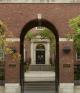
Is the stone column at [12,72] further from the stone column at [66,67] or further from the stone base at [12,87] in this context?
the stone column at [66,67]

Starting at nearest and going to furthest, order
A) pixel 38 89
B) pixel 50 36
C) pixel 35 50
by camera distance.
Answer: pixel 38 89
pixel 50 36
pixel 35 50

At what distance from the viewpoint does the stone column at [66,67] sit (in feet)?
91.7

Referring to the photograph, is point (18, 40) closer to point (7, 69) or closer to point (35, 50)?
point (7, 69)

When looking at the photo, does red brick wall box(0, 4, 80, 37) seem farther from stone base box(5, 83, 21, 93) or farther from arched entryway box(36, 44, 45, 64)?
arched entryway box(36, 44, 45, 64)

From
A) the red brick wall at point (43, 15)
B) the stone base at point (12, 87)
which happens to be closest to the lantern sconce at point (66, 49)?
the red brick wall at point (43, 15)

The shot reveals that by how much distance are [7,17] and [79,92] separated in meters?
6.14

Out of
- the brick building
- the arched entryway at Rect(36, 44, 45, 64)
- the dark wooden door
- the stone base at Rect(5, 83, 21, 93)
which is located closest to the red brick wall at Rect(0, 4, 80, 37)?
the brick building

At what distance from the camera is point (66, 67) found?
92.2 feet

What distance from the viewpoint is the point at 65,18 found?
28203mm

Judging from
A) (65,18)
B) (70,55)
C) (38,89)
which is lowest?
(38,89)

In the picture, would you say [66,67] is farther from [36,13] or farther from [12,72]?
[36,13]

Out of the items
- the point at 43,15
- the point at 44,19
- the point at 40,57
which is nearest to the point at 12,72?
the point at 44,19

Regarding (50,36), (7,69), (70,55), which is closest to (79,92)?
(70,55)

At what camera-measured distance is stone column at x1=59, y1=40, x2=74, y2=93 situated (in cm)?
2795
